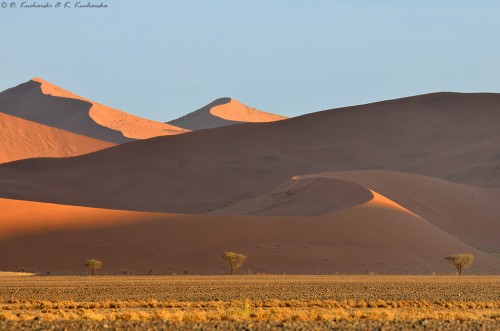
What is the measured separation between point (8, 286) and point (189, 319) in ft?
62.2

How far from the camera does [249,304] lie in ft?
93.2

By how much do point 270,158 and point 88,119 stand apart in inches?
3187

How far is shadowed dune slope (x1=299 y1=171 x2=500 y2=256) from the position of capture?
72.1 metres

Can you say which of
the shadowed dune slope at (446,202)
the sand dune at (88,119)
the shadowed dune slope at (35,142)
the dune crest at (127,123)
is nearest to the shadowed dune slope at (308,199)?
the shadowed dune slope at (446,202)

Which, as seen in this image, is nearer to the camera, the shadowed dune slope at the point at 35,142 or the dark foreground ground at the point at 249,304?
the dark foreground ground at the point at 249,304

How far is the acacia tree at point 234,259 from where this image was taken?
52.4 m

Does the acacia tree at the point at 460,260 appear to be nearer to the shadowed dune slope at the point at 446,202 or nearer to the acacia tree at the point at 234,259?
the acacia tree at the point at 234,259

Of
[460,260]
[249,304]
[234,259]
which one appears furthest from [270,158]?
[249,304]

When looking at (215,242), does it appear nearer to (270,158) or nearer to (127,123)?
(270,158)

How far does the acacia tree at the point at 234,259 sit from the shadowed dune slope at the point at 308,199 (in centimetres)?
1539

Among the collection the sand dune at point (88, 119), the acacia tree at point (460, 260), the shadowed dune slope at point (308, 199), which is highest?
the sand dune at point (88, 119)

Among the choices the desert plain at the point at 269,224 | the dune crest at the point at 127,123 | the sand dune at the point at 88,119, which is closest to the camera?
the desert plain at the point at 269,224

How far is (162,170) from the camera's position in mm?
107312

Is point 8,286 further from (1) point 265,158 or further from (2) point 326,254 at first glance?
(1) point 265,158
